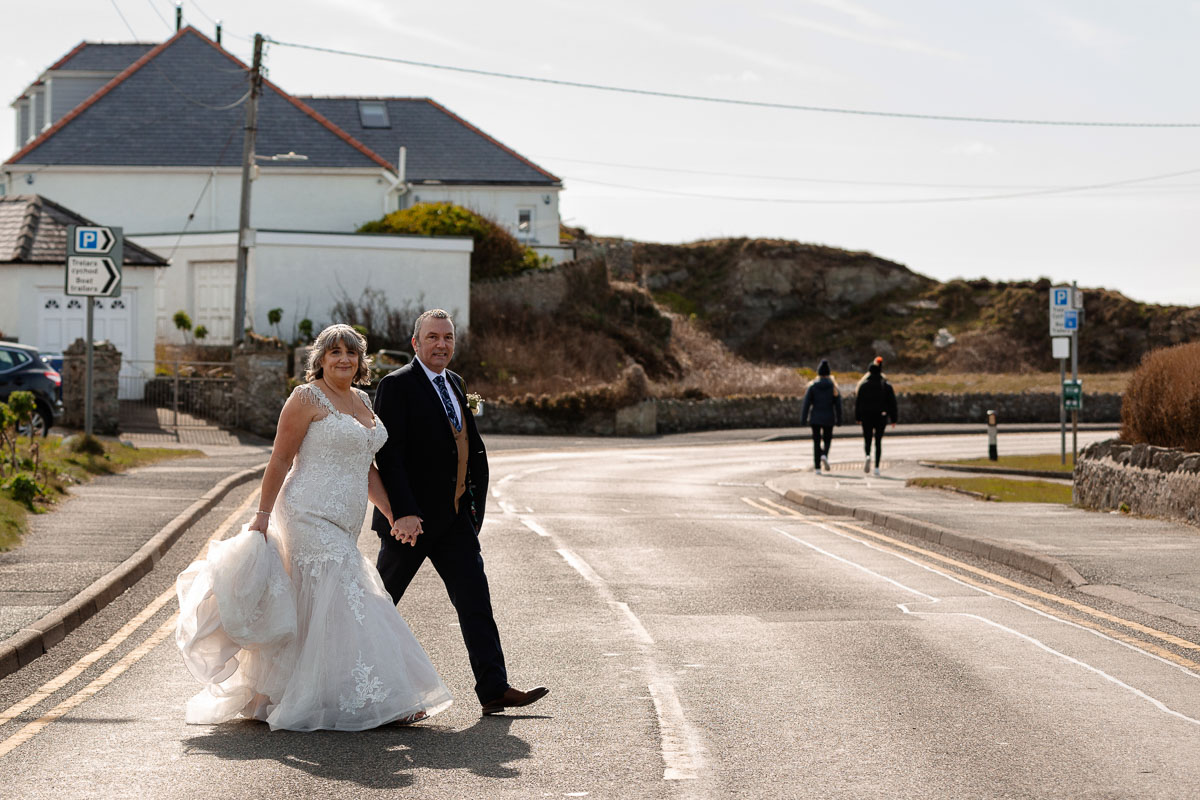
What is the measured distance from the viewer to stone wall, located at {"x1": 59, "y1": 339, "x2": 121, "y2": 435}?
27.9 m

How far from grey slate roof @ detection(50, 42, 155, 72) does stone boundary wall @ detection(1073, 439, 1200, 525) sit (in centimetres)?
4743

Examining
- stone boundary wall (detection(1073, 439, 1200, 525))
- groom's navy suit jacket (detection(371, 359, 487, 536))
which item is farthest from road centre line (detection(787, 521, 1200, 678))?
groom's navy suit jacket (detection(371, 359, 487, 536))

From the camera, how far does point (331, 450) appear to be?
7.11m

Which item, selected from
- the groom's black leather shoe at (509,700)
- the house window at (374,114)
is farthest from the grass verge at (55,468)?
the house window at (374,114)

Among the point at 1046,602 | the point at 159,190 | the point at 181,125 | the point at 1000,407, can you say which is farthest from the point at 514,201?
the point at 1046,602

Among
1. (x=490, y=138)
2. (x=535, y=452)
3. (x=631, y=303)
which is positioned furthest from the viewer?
(x=490, y=138)

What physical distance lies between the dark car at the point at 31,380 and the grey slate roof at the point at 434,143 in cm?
2942

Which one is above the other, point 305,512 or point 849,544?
point 305,512

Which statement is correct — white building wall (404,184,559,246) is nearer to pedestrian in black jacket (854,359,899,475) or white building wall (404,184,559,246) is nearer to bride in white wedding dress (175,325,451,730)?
pedestrian in black jacket (854,359,899,475)

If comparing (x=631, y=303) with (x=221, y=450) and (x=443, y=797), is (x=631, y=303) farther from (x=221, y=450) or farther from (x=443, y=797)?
(x=443, y=797)

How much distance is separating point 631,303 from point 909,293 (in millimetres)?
30781

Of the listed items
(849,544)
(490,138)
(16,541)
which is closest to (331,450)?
(16,541)

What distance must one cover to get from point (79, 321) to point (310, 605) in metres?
30.0

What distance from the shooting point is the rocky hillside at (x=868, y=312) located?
232ft
